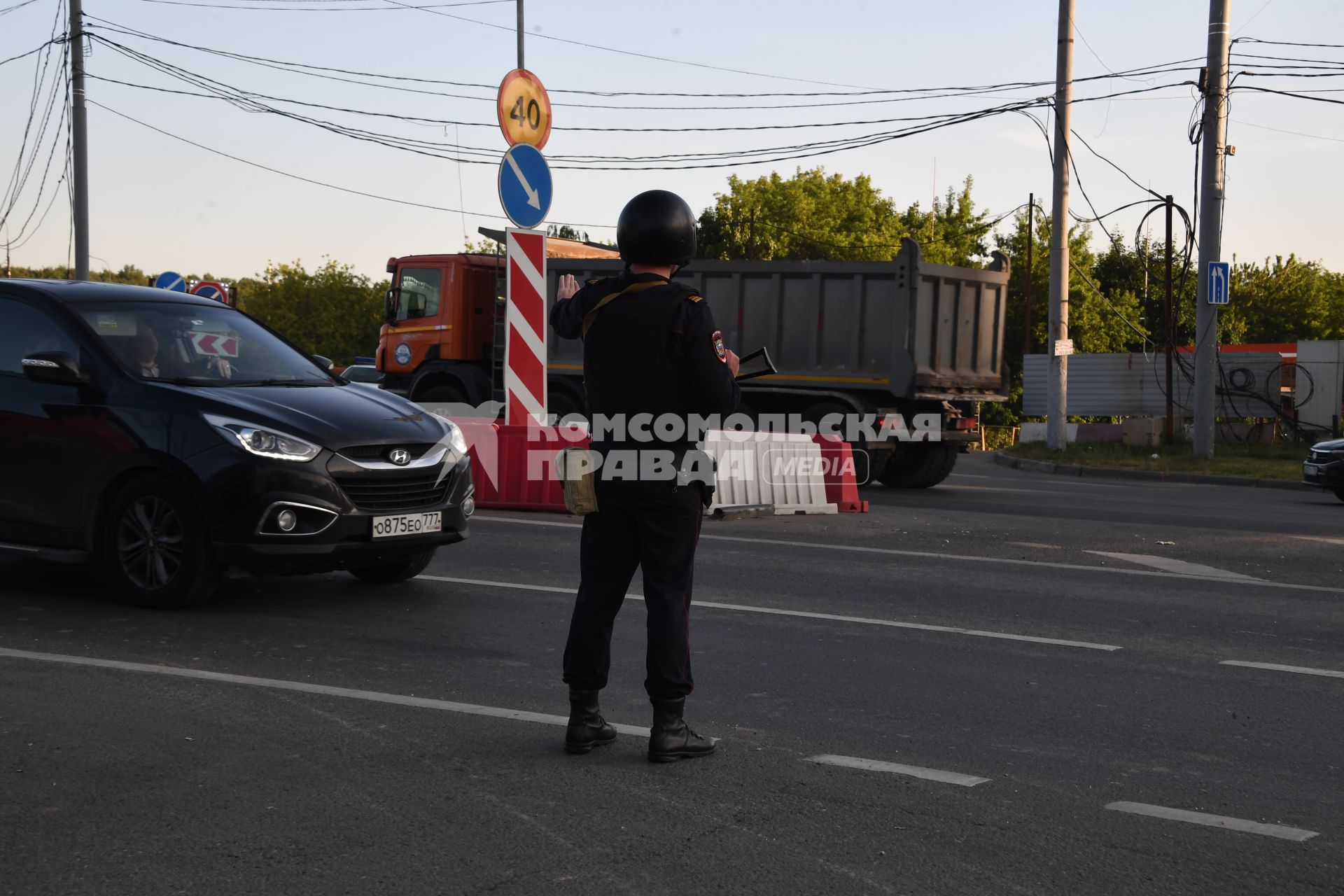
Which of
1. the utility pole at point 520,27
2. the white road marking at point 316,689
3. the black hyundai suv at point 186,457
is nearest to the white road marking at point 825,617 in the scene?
the black hyundai suv at point 186,457

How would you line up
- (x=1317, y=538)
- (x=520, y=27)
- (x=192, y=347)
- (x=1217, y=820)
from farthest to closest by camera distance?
1. (x=520, y=27)
2. (x=1317, y=538)
3. (x=192, y=347)
4. (x=1217, y=820)

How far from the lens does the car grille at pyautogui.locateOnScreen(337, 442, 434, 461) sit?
7191mm

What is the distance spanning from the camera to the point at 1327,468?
1698 cm

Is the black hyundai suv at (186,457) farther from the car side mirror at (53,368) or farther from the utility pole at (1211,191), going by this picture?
the utility pole at (1211,191)

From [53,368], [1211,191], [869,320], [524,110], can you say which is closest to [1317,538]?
[869,320]

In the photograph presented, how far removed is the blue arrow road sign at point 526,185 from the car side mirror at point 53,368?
5.73 m

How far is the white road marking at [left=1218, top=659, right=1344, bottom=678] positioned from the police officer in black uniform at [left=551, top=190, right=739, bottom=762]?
315 centimetres

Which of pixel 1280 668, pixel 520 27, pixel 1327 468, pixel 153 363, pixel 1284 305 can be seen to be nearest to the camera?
pixel 1280 668

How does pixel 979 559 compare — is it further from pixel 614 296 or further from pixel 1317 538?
pixel 614 296

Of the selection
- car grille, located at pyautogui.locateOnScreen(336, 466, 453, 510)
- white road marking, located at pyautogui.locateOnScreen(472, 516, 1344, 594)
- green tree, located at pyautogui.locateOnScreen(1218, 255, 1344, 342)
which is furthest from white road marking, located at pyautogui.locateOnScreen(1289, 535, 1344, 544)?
green tree, located at pyautogui.locateOnScreen(1218, 255, 1344, 342)

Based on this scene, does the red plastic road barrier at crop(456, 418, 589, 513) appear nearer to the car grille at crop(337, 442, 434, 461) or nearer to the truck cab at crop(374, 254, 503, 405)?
the car grille at crop(337, 442, 434, 461)

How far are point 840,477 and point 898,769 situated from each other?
896 centimetres

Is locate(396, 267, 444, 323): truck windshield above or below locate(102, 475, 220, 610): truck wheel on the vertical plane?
above

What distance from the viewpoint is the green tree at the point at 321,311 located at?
88.5m
